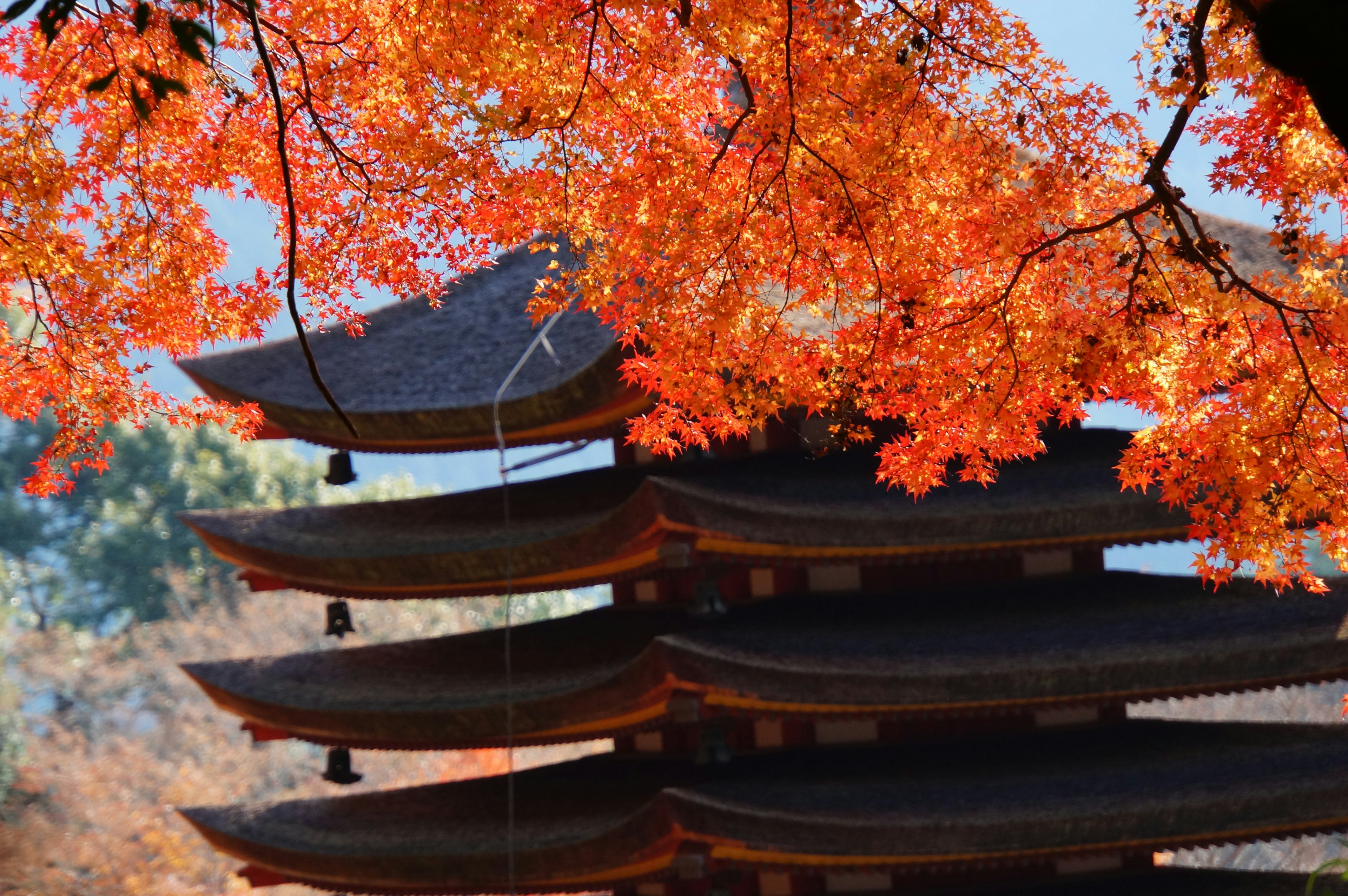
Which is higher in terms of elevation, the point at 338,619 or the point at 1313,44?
the point at 1313,44

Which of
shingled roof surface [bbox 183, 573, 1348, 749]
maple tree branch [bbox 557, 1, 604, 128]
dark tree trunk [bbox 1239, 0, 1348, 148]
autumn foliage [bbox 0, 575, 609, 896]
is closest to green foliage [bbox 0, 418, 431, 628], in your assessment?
autumn foliage [bbox 0, 575, 609, 896]

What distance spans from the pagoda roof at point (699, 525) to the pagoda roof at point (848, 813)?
53.6 inches

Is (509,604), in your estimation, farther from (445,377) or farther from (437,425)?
(445,377)

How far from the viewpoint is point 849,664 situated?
7.24 m

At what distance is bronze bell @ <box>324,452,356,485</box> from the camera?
9.70m

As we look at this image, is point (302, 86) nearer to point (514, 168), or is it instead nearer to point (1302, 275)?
point (514, 168)

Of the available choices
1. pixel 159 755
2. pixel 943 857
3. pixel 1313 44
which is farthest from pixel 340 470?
pixel 159 755

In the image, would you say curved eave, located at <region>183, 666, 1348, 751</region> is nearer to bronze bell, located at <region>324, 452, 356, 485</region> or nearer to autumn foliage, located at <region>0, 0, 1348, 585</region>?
autumn foliage, located at <region>0, 0, 1348, 585</region>

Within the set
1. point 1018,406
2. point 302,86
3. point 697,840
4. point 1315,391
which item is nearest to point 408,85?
point 302,86

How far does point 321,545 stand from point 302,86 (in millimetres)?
4502

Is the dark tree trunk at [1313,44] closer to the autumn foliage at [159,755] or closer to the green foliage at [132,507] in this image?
the autumn foliage at [159,755]

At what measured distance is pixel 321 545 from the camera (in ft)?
29.1

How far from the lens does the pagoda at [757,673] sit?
7.01 metres

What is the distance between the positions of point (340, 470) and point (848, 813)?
197 inches
